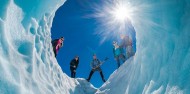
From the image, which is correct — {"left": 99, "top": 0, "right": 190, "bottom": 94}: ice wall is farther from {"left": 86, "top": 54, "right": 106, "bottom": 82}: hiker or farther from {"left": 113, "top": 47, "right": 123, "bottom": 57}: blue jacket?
{"left": 86, "top": 54, "right": 106, "bottom": 82}: hiker

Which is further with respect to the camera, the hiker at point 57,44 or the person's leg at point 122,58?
the person's leg at point 122,58

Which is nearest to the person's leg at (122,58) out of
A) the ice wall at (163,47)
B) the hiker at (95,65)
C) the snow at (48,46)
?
the hiker at (95,65)

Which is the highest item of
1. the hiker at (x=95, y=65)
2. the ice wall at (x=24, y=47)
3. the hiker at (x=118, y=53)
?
the hiker at (x=118, y=53)

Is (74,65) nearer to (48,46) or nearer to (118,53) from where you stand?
(118,53)

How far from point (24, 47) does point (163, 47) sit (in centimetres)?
290

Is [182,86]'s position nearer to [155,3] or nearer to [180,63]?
[180,63]

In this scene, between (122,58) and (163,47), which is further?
(122,58)

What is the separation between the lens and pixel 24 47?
5277mm

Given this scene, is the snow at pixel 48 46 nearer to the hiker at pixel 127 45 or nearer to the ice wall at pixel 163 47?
the ice wall at pixel 163 47

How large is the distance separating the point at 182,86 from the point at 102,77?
7.37 metres

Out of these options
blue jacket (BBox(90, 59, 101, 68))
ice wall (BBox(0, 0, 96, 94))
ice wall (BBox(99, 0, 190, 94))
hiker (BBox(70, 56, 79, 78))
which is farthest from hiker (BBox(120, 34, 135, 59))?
ice wall (BBox(0, 0, 96, 94))

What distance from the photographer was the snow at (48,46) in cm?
462

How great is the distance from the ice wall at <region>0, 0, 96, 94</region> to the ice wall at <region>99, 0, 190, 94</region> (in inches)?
92.7

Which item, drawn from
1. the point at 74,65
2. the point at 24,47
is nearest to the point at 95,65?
the point at 74,65
